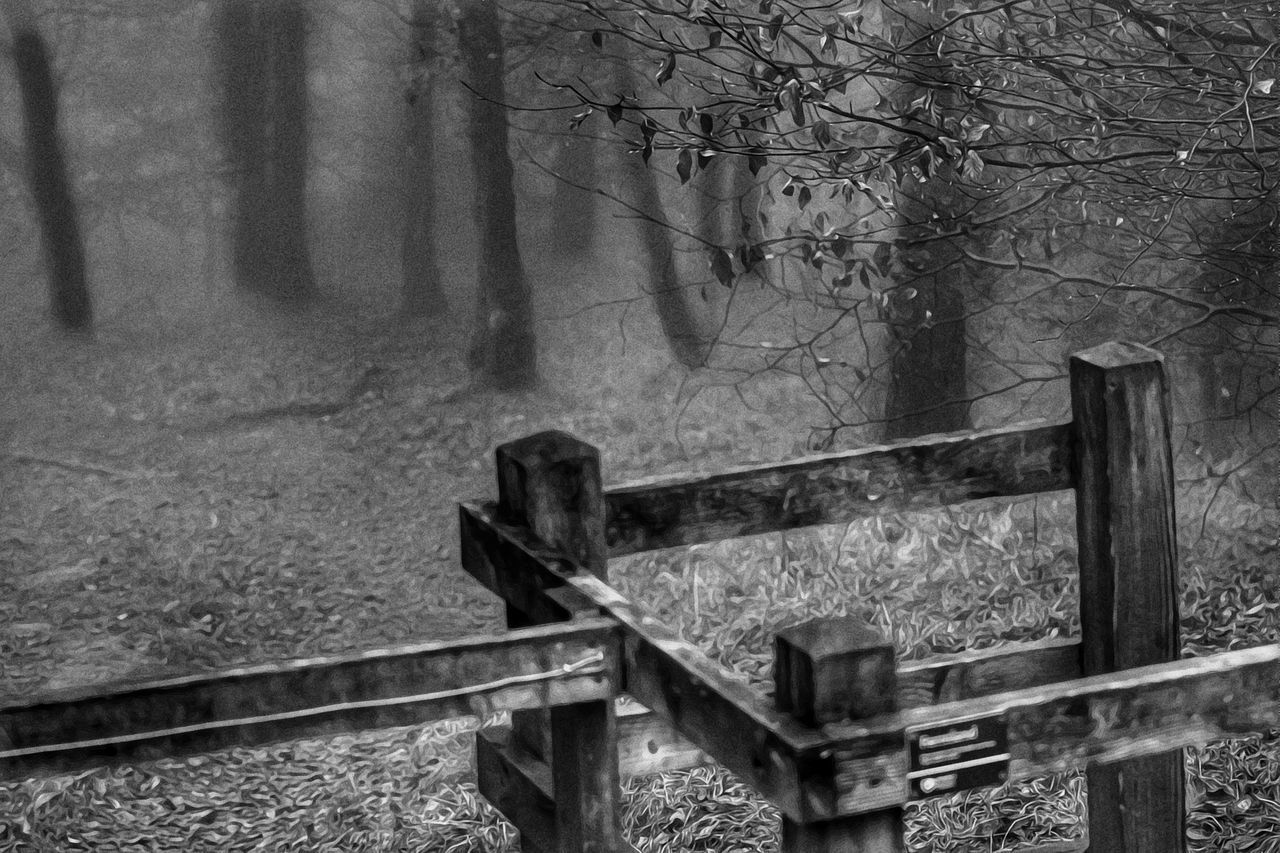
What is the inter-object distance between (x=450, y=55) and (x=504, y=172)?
71 cm

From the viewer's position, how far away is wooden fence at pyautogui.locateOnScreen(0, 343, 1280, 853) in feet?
7.18

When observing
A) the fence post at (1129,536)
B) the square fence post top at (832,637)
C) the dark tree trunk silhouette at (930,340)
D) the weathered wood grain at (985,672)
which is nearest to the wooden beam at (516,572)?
the square fence post top at (832,637)

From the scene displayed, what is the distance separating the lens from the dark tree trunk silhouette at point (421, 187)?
350 inches

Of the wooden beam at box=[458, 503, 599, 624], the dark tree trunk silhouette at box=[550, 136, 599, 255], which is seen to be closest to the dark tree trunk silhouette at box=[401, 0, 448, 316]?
the dark tree trunk silhouette at box=[550, 136, 599, 255]

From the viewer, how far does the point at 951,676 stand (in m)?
3.28

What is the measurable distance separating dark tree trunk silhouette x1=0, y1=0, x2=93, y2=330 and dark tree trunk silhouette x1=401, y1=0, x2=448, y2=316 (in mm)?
1809

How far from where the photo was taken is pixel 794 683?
7.23 feet

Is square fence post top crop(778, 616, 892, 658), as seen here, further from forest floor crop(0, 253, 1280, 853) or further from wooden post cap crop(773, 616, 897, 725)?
forest floor crop(0, 253, 1280, 853)

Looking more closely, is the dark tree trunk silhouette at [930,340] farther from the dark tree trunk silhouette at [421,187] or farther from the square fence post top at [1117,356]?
the square fence post top at [1117,356]

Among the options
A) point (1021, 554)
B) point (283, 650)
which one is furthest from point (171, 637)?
point (1021, 554)

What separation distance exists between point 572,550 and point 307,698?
2.59 feet

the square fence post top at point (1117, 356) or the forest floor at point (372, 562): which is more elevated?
the square fence post top at point (1117, 356)

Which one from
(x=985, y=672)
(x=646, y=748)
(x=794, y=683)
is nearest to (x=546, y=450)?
(x=646, y=748)

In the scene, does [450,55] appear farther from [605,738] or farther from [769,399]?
[605,738]
